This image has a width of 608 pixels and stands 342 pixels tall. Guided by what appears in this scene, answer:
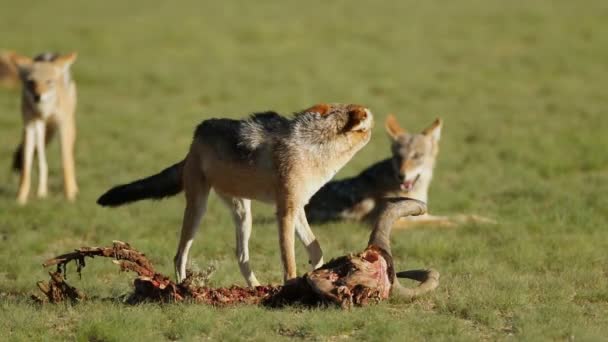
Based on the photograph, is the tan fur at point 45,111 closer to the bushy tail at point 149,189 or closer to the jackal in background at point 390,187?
the jackal in background at point 390,187

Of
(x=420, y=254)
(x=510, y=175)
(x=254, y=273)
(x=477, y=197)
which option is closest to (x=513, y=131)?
(x=510, y=175)

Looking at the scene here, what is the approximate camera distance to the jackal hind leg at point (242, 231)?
28.2ft

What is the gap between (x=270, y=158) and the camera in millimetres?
8250

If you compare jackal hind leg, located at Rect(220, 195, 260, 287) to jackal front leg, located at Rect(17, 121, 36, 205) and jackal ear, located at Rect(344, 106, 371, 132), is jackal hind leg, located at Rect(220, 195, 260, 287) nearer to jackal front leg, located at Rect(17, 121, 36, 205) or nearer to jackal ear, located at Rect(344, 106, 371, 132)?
jackal ear, located at Rect(344, 106, 371, 132)

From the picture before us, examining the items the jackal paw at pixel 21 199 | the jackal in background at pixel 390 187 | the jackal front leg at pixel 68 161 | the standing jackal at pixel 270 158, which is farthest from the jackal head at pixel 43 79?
the standing jackal at pixel 270 158

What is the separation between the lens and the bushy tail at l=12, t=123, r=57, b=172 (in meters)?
13.9

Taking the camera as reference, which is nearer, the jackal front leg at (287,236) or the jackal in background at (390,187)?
the jackal front leg at (287,236)

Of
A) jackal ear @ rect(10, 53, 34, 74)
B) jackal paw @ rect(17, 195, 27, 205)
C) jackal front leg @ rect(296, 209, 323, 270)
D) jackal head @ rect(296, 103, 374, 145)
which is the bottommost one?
Answer: jackal paw @ rect(17, 195, 27, 205)

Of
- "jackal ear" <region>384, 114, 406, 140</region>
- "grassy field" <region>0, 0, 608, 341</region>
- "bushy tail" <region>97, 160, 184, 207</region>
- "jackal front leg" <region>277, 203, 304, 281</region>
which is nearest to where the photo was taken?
"grassy field" <region>0, 0, 608, 341</region>

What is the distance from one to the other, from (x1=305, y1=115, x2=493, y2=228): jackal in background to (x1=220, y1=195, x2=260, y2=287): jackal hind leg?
118 inches

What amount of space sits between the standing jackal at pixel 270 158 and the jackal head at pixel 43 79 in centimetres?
578

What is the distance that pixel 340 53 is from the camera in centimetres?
2389

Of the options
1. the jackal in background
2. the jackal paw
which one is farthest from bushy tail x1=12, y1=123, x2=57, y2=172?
the jackal in background

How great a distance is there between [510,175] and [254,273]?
591 centimetres
